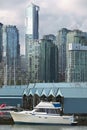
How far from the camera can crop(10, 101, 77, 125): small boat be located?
210ft

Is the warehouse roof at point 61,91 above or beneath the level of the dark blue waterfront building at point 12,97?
above

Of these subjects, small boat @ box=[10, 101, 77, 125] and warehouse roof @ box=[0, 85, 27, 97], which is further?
warehouse roof @ box=[0, 85, 27, 97]

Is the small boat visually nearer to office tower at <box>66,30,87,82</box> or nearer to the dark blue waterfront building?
the dark blue waterfront building

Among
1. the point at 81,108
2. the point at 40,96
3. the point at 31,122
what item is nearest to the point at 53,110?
the point at 31,122

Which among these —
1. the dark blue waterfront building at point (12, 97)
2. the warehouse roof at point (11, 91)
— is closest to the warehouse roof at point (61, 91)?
the warehouse roof at point (11, 91)

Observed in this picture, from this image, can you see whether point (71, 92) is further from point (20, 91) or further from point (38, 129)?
point (38, 129)

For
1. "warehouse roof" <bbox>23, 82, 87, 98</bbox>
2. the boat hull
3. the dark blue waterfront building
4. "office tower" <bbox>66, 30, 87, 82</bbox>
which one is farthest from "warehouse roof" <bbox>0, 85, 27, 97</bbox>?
"office tower" <bbox>66, 30, 87, 82</bbox>

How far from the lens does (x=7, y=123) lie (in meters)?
65.0

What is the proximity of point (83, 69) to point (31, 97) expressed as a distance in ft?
326

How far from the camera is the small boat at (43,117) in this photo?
6388 centimetres

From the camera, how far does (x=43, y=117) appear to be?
64.2 m

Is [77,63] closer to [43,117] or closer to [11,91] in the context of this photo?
[11,91]

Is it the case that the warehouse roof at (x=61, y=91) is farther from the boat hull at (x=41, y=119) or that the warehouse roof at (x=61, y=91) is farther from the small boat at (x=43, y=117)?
the boat hull at (x=41, y=119)

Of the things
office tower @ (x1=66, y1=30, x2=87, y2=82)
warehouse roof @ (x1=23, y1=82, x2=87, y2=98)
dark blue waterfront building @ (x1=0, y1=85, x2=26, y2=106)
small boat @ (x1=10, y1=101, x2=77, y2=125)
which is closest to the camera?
small boat @ (x1=10, y1=101, x2=77, y2=125)
